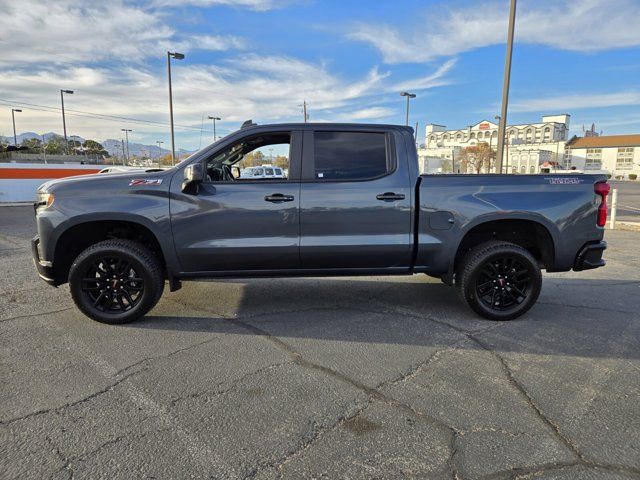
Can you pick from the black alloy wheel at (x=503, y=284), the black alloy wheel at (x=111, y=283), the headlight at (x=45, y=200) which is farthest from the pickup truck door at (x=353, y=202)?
the headlight at (x=45, y=200)

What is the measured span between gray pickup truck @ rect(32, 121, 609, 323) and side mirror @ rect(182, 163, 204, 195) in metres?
0.01

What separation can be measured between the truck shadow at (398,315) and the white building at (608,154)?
99300 millimetres

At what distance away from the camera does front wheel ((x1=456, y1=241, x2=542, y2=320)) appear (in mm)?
4551

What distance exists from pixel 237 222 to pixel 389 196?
4.96 ft

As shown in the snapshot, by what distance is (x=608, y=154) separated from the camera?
9806cm

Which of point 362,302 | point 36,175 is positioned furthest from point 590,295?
point 36,175

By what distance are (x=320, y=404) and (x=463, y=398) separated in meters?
1.00

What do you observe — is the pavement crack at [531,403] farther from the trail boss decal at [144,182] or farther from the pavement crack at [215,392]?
the trail boss decal at [144,182]

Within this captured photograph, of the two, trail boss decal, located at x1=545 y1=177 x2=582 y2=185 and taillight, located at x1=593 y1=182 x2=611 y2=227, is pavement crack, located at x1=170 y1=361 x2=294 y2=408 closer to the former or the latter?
trail boss decal, located at x1=545 y1=177 x2=582 y2=185

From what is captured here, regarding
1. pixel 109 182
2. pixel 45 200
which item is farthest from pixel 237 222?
pixel 45 200

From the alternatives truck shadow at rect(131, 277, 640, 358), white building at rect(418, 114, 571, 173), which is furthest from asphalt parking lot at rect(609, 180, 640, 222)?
white building at rect(418, 114, 571, 173)

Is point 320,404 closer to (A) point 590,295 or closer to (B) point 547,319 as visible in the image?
(B) point 547,319

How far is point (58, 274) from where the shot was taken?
14.6 ft

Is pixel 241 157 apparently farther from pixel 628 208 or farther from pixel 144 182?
pixel 628 208
